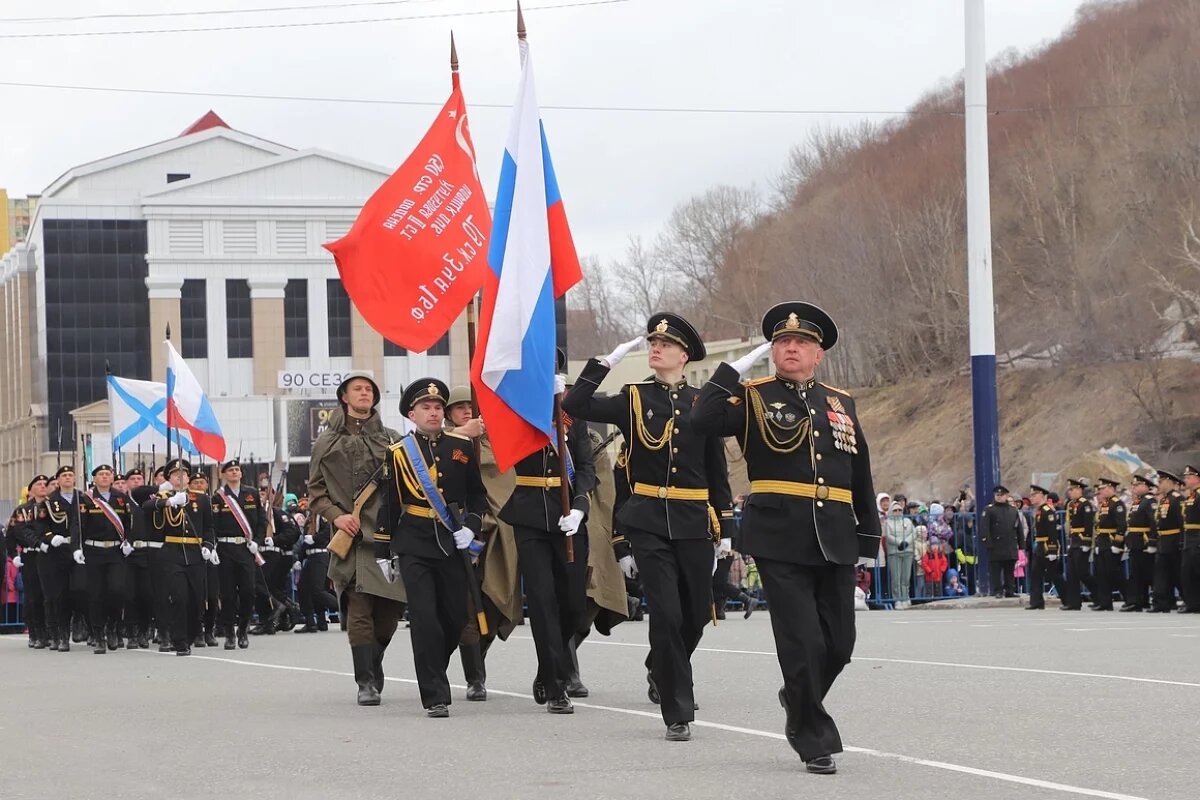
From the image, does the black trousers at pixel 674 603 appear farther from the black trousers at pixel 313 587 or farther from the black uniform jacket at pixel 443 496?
the black trousers at pixel 313 587

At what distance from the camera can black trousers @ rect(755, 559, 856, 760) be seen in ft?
27.8

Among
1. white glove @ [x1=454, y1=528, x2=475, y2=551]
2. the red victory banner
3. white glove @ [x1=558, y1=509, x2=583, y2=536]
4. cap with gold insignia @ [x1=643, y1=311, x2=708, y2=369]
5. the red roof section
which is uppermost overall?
the red roof section

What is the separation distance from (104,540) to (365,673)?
8.92 metres

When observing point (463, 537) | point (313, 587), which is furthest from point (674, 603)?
point (313, 587)

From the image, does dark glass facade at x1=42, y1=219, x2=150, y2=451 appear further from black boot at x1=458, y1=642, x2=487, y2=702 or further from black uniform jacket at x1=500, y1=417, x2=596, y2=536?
black uniform jacket at x1=500, y1=417, x2=596, y2=536

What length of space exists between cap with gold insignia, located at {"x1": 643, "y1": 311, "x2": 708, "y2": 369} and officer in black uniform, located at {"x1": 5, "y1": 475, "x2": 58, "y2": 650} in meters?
12.7

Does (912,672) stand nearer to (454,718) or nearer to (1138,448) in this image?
(454,718)

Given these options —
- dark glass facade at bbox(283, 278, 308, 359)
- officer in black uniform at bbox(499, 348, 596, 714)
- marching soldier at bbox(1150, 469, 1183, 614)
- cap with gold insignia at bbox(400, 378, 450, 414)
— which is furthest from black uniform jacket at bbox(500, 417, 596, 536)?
dark glass facade at bbox(283, 278, 308, 359)

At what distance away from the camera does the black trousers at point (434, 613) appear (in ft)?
37.7

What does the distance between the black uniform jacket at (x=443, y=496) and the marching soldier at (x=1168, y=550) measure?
14.3 meters

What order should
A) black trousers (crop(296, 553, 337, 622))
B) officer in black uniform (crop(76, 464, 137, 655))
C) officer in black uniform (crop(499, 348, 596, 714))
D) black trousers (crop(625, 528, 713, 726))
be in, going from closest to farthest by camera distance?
1. black trousers (crop(625, 528, 713, 726))
2. officer in black uniform (crop(499, 348, 596, 714))
3. officer in black uniform (crop(76, 464, 137, 655))
4. black trousers (crop(296, 553, 337, 622))

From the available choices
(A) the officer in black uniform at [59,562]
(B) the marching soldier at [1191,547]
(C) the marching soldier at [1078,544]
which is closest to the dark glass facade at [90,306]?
(C) the marching soldier at [1078,544]

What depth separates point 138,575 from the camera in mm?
20516

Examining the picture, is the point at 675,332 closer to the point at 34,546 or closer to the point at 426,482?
the point at 426,482
